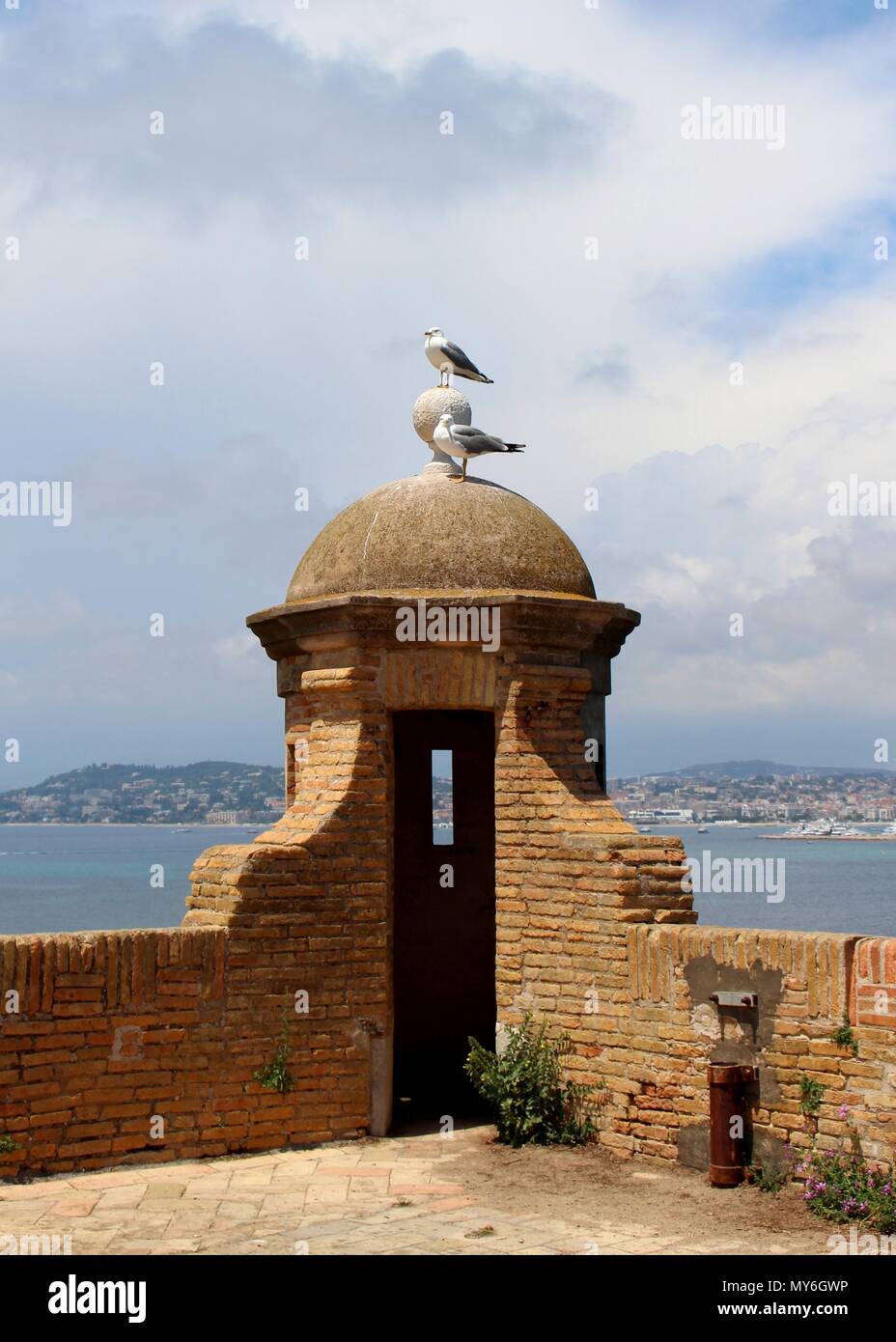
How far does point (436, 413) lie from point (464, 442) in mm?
479

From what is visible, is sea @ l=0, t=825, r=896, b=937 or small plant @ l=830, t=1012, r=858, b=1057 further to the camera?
sea @ l=0, t=825, r=896, b=937

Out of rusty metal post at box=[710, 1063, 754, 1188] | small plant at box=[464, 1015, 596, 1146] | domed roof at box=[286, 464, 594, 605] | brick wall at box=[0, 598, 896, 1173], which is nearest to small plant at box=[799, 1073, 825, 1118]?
brick wall at box=[0, 598, 896, 1173]

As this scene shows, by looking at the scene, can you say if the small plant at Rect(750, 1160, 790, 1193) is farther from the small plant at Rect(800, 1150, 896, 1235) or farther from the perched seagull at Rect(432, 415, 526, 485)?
the perched seagull at Rect(432, 415, 526, 485)

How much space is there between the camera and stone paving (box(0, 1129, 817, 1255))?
253 inches

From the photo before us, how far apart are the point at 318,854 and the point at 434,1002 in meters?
3.32

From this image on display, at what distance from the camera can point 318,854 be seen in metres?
8.55

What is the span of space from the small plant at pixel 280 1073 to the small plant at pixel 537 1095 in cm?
118

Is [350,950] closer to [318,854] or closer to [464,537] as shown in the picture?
[318,854]

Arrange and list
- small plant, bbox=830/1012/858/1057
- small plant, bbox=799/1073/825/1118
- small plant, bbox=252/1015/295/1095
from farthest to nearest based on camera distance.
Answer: small plant, bbox=252/1015/295/1095
small plant, bbox=799/1073/825/1118
small plant, bbox=830/1012/858/1057

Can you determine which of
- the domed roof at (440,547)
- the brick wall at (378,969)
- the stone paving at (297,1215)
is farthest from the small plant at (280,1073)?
the domed roof at (440,547)

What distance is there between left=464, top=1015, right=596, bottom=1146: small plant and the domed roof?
9.44ft

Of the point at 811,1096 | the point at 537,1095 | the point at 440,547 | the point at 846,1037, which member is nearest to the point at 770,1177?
the point at 811,1096

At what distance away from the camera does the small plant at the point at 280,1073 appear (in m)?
8.22

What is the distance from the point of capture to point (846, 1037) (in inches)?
276
